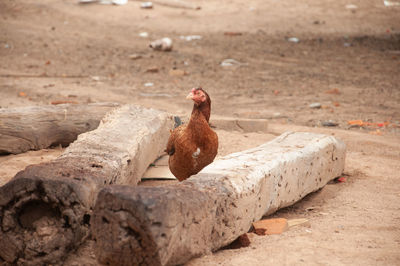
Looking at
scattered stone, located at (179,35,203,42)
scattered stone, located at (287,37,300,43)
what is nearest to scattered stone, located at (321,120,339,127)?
scattered stone, located at (287,37,300,43)

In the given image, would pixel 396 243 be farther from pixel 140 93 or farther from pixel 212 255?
pixel 140 93

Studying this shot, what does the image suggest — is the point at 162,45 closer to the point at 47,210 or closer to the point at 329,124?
the point at 329,124

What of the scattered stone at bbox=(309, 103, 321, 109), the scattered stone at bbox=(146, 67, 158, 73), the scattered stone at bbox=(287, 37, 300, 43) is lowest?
the scattered stone at bbox=(146, 67, 158, 73)

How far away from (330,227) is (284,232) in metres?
0.32

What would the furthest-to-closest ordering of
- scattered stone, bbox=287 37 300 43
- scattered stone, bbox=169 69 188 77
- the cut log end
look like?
scattered stone, bbox=287 37 300 43, scattered stone, bbox=169 69 188 77, the cut log end

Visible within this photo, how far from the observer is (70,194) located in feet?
9.58

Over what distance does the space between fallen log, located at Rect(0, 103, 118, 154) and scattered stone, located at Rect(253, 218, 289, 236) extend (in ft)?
8.18

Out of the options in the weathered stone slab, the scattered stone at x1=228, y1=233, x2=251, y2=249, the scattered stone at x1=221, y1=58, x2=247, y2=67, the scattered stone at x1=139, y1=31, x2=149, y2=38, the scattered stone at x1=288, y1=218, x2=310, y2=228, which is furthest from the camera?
the scattered stone at x1=139, y1=31, x2=149, y2=38

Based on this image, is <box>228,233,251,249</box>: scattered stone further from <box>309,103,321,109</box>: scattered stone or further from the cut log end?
<box>309,103,321,109</box>: scattered stone

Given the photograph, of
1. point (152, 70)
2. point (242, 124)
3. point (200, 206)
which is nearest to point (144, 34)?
point (152, 70)

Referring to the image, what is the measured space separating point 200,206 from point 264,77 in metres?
6.71

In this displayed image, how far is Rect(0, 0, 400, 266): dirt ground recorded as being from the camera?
3.38 metres

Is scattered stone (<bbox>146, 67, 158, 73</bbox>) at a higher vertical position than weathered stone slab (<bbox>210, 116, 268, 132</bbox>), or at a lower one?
lower

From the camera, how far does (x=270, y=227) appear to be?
3.41m
